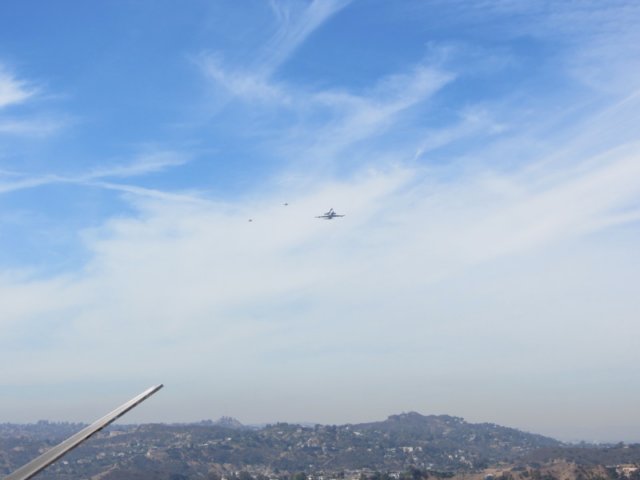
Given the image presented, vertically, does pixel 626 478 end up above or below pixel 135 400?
below

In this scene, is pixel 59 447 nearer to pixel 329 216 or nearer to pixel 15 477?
pixel 15 477

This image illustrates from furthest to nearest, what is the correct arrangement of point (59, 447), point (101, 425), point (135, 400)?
point (135, 400)
point (101, 425)
point (59, 447)

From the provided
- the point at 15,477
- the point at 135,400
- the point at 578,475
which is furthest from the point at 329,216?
the point at 578,475

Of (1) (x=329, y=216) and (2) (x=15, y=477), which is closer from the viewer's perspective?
(2) (x=15, y=477)

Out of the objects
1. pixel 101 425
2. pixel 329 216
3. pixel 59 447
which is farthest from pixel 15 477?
pixel 329 216

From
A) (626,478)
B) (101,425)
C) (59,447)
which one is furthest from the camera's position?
(626,478)

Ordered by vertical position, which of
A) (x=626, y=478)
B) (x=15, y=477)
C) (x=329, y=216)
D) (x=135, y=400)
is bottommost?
(x=626, y=478)

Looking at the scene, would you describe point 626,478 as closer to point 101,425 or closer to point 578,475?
point 578,475
